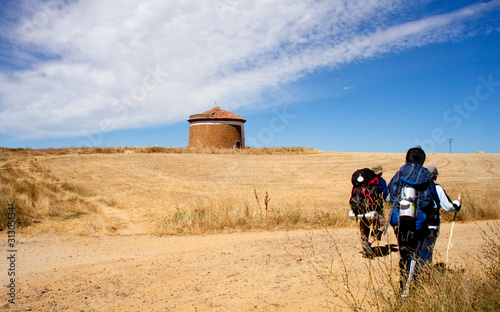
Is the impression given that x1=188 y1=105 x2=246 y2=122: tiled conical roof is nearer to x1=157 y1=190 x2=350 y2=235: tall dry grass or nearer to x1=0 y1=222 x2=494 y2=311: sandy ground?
x1=157 y1=190 x2=350 y2=235: tall dry grass

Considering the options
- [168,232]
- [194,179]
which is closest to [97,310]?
[168,232]

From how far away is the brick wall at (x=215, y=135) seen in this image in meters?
32.3

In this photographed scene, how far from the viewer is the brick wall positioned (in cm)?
3228

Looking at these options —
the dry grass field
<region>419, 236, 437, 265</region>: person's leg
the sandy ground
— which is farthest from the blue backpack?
the dry grass field

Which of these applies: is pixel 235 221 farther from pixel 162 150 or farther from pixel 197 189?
pixel 162 150

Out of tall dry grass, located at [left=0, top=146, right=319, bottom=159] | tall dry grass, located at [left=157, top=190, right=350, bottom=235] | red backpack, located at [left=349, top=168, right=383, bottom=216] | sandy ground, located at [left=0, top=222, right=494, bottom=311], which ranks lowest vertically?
sandy ground, located at [left=0, top=222, right=494, bottom=311]

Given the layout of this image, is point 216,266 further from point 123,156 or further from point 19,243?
point 123,156

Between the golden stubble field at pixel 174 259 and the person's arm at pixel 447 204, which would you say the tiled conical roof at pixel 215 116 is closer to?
the golden stubble field at pixel 174 259

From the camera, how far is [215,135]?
106 feet

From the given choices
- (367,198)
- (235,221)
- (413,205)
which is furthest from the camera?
(235,221)

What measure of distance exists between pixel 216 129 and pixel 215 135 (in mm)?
602

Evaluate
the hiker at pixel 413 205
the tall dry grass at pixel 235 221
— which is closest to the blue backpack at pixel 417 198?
the hiker at pixel 413 205

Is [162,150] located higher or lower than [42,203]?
higher

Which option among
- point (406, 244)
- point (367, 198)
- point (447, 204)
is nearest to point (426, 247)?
point (406, 244)
